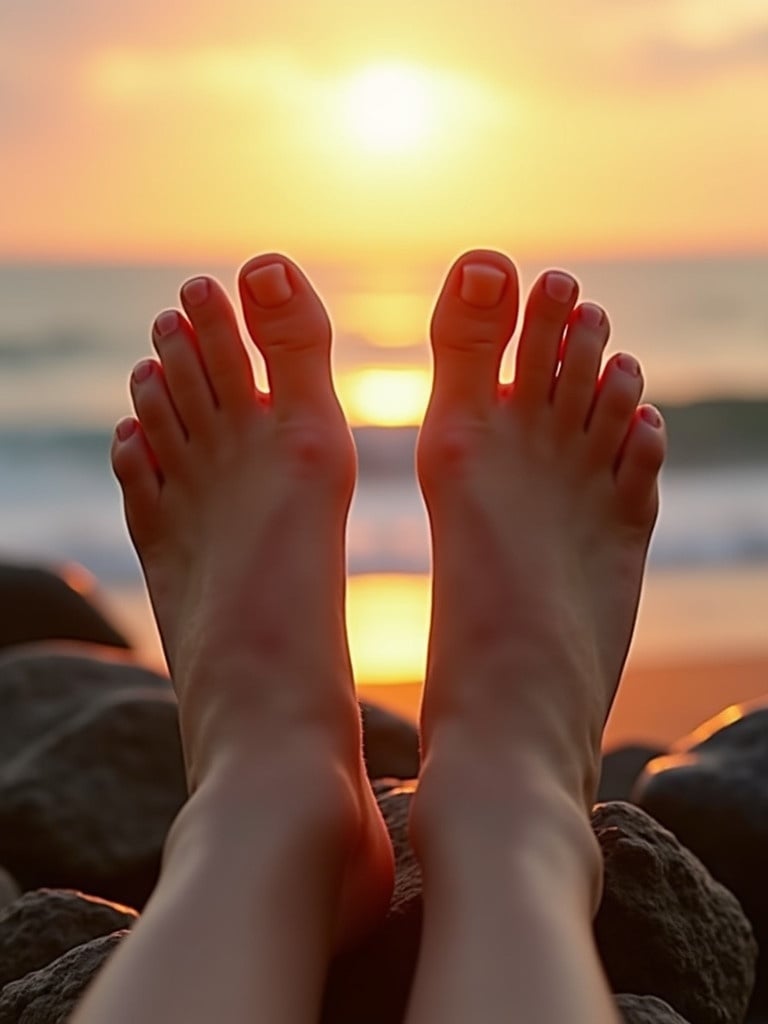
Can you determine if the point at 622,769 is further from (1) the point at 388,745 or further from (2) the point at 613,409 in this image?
(2) the point at 613,409

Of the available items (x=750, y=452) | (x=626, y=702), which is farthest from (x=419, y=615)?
(x=750, y=452)

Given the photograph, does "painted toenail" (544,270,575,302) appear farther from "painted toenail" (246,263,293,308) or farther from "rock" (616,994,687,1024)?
"rock" (616,994,687,1024)

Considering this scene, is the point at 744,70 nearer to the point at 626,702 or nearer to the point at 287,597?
the point at 626,702

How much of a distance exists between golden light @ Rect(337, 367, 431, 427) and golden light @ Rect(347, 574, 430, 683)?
11.4 ft

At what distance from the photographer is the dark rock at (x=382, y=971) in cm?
150

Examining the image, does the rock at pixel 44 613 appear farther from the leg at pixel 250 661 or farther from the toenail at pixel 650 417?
the toenail at pixel 650 417

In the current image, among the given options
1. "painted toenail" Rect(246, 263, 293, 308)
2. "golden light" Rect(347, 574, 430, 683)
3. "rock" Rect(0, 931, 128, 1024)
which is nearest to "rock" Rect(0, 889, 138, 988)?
"rock" Rect(0, 931, 128, 1024)

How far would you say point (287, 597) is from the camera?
1.90 meters

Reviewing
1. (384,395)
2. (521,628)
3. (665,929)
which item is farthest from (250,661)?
(384,395)

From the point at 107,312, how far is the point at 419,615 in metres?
10.9

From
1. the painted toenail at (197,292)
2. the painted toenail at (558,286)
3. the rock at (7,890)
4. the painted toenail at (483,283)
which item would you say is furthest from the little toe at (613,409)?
the rock at (7,890)

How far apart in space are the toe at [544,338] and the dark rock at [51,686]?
835 mm

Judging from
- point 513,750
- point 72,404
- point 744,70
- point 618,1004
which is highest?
point 744,70

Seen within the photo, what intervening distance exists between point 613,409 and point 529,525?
0.32 metres
